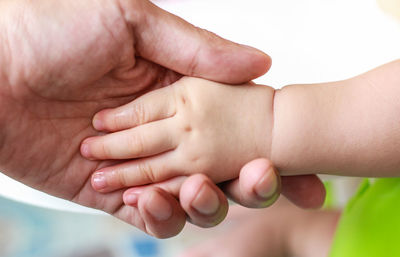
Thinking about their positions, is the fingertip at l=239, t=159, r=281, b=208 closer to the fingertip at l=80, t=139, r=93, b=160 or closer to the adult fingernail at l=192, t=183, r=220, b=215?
the adult fingernail at l=192, t=183, r=220, b=215

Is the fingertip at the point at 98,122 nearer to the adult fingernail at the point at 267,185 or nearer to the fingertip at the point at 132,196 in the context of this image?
the fingertip at the point at 132,196

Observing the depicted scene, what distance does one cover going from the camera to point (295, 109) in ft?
1.75

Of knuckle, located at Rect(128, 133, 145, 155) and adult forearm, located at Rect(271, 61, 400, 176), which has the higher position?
adult forearm, located at Rect(271, 61, 400, 176)

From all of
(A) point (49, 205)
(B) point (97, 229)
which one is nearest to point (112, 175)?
(A) point (49, 205)

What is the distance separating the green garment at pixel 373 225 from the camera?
655 millimetres

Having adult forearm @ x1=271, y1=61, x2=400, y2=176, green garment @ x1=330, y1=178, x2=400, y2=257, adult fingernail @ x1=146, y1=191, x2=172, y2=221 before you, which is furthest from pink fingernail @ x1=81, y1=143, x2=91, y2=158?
green garment @ x1=330, y1=178, x2=400, y2=257

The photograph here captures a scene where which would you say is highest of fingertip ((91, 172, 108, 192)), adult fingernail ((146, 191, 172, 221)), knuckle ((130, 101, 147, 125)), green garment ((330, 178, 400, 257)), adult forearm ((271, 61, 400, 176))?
adult forearm ((271, 61, 400, 176))

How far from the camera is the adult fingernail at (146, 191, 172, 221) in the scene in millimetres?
507

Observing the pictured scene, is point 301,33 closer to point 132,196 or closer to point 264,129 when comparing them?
point 264,129

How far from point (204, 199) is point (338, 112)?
168 millimetres

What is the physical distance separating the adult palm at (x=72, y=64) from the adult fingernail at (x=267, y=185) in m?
0.11

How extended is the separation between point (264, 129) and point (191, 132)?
0.08 m

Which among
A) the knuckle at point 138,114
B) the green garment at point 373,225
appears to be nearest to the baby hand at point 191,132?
the knuckle at point 138,114

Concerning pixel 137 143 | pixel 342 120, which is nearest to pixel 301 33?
pixel 342 120
